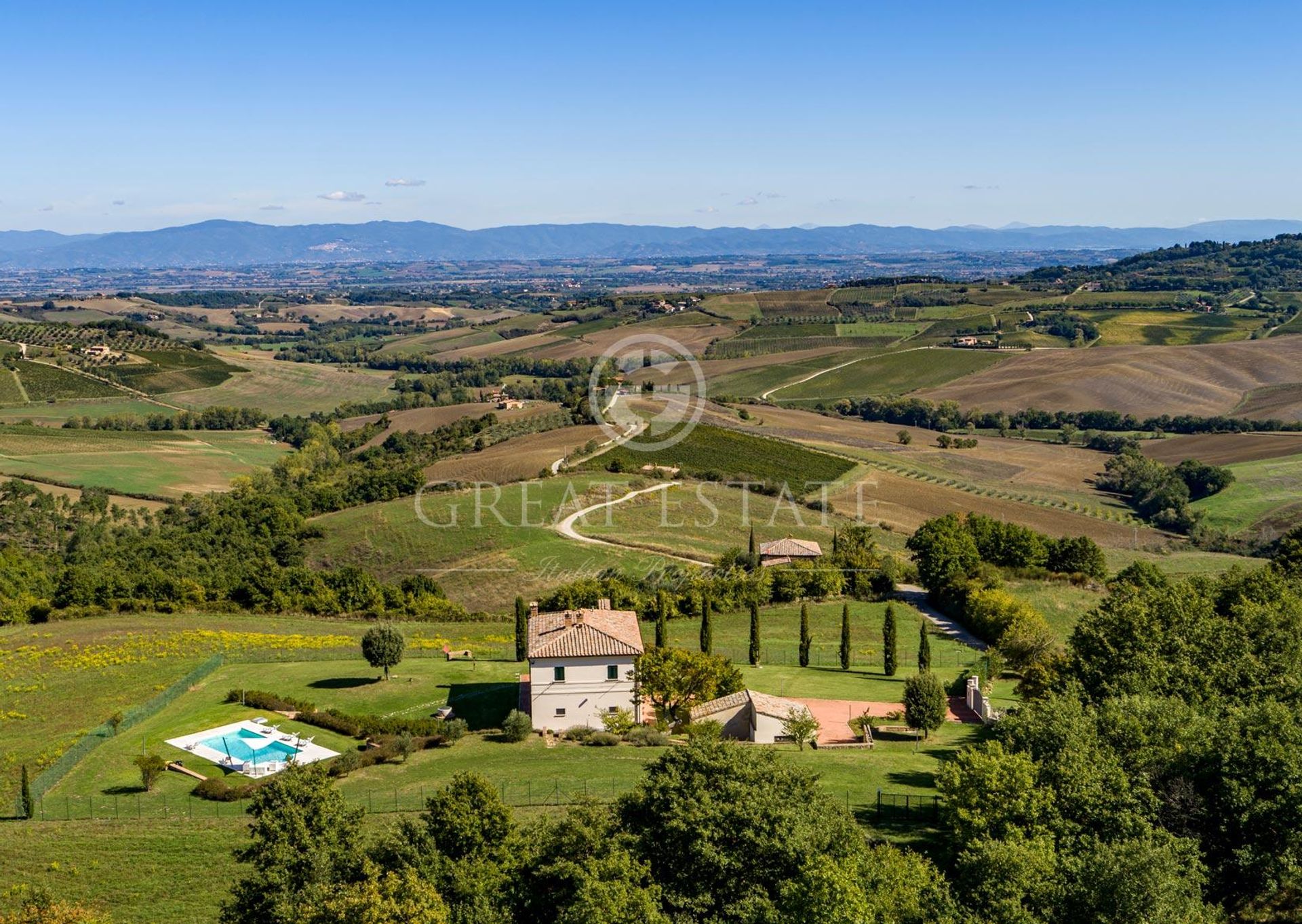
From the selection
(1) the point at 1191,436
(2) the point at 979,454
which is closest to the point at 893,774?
(2) the point at 979,454

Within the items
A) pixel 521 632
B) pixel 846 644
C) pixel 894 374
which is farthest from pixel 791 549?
pixel 894 374

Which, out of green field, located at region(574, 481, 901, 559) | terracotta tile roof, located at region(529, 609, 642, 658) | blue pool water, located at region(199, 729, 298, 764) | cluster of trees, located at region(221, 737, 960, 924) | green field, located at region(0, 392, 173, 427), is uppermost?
cluster of trees, located at region(221, 737, 960, 924)

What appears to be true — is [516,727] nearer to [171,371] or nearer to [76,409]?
[76,409]

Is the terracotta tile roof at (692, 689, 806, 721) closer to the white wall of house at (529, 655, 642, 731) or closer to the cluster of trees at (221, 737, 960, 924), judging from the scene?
the white wall of house at (529, 655, 642, 731)

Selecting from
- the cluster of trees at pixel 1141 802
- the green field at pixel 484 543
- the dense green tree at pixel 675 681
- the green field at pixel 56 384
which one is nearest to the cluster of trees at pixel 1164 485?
the green field at pixel 484 543

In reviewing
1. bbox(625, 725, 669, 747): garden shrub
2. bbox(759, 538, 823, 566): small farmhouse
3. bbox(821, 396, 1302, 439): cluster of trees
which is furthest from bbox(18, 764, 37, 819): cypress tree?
bbox(821, 396, 1302, 439): cluster of trees

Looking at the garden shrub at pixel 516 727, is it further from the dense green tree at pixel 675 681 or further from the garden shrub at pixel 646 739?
the dense green tree at pixel 675 681
